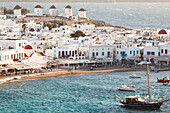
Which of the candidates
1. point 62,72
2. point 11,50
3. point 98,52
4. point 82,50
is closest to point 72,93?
point 62,72

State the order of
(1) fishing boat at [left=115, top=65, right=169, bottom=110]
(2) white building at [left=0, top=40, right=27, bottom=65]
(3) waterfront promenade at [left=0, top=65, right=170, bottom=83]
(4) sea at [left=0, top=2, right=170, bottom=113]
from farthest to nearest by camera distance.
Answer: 1. (2) white building at [left=0, top=40, right=27, bottom=65]
2. (3) waterfront promenade at [left=0, top=65, right=170, bottom=83]
3. (4) sea at [left=0, top=2, right=170, bottom=113]
4. (1) fishing boat at [left=115, top=65, right=169, bottom=110]

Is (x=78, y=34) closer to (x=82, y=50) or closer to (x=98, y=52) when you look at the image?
(x=82, y=50)

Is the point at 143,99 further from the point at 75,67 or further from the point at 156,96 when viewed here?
the point at 75,67

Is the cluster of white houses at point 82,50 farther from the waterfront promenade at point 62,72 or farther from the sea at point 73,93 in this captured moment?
the sea at point 73,93

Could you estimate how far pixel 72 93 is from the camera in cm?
6431

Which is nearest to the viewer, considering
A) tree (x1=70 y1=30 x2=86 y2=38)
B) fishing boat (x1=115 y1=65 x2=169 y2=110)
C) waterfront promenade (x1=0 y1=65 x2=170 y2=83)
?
fishing boat (x1=115 y1=65 x2=169 y2=110)

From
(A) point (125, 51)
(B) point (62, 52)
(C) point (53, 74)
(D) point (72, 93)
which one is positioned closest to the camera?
(D) point (72, 93)

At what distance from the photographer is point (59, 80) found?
7212cm

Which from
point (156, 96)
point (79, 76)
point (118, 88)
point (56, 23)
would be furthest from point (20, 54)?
point (56, 23)

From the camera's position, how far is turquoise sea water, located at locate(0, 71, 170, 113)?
5769 centimetres

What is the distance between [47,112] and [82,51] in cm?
3003

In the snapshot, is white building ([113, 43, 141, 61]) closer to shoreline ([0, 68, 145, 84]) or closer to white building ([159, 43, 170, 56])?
white building ([159, 43, 170, 56])

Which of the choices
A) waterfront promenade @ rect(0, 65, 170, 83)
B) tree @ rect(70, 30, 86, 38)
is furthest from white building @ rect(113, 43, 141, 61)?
tree @ rect(70, 30, 86, 38)

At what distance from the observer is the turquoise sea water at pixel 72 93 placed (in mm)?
57688
